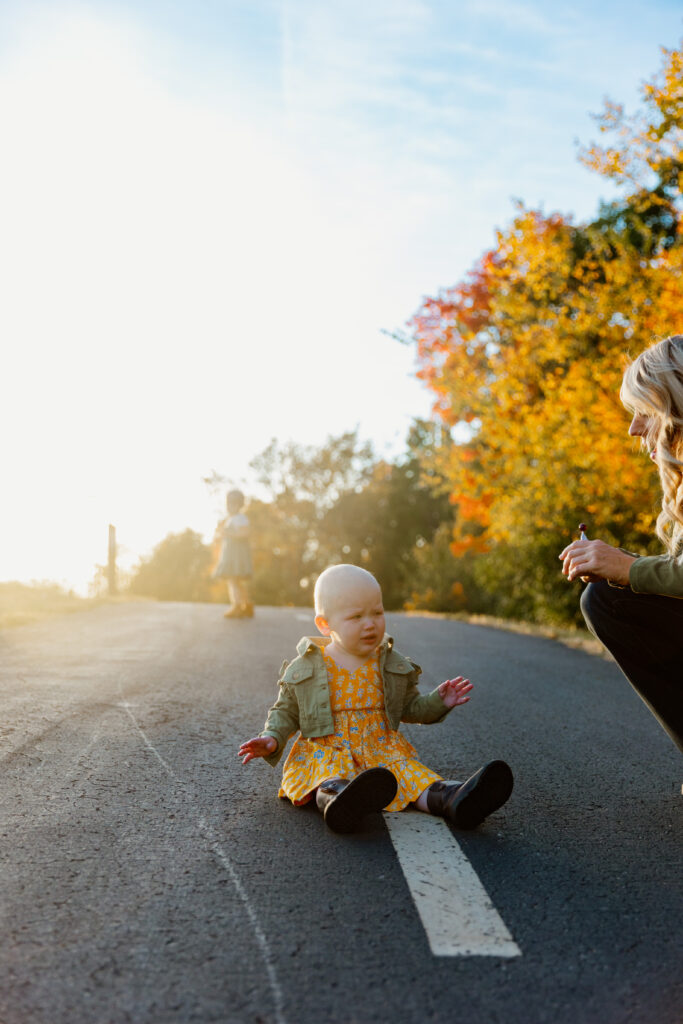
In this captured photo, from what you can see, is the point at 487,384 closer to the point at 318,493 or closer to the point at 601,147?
the point at 601,147

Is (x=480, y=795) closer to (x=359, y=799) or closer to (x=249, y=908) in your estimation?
(x=359, y=799)

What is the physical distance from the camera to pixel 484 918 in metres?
2.16

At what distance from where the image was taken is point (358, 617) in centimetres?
327

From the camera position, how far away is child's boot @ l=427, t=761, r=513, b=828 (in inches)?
110

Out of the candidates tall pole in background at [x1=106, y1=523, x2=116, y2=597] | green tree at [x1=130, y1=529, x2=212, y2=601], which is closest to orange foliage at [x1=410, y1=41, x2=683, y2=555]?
tall pole in background at [x1=106, y1=523, x2=116, y2=597]

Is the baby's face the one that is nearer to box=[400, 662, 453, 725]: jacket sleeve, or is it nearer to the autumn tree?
box=[400, 662, 453, 725]: jacket sleeve

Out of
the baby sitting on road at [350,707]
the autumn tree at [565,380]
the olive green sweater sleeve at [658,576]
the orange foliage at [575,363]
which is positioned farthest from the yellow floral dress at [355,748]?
the orange foliage at [575,363]

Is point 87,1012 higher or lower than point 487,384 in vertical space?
lower

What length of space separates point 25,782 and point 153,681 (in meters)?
2.54

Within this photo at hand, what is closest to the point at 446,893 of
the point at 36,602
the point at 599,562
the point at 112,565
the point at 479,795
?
the point at 479,795

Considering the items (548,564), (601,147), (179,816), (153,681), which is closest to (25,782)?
(179,816)

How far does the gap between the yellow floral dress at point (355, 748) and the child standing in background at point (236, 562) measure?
9.07m

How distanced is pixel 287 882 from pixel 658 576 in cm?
159

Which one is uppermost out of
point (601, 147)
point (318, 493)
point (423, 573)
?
point (601, 147)
